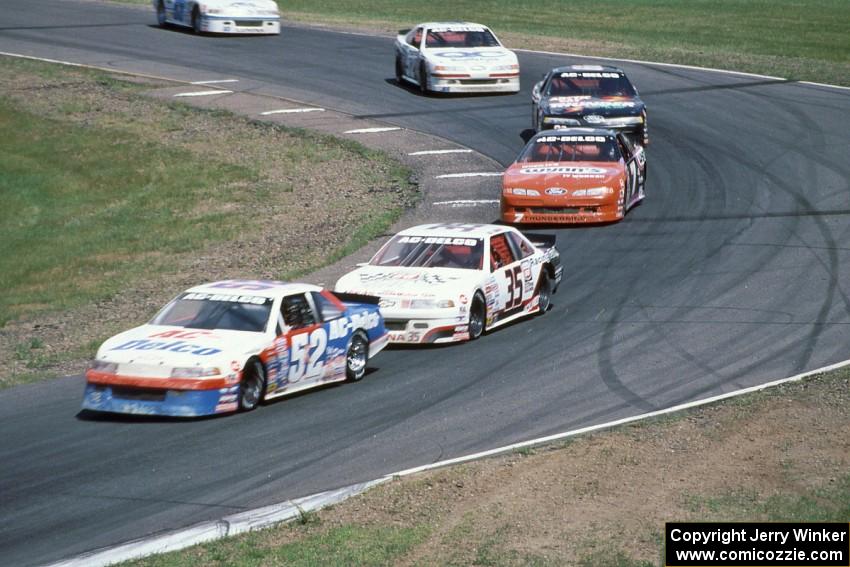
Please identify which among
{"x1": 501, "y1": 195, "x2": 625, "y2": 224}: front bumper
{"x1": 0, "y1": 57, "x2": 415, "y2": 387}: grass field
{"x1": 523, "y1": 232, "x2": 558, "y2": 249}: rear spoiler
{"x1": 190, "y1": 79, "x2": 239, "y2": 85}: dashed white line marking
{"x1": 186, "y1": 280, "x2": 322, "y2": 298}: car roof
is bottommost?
{"x1": 0, "y1": 57, "x2": 415, "y2": 387}: grass field

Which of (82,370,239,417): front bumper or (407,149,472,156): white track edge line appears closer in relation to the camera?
(82,370,239,417): front bumper

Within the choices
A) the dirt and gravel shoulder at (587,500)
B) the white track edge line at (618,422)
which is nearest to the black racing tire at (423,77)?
the white track edge line at (618,422)

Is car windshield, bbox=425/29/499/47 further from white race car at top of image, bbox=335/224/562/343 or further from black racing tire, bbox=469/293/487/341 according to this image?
black racing tire, bbox=469/293/487/341

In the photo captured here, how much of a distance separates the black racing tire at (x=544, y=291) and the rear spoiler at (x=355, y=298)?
2.80 meters

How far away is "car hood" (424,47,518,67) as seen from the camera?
3212 centimetres

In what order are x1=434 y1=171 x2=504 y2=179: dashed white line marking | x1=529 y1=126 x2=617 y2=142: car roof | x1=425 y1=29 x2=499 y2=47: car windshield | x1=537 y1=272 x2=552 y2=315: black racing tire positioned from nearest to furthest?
x1=537 y1=272 x2=552 y2=315: black racing tire, x1=529 y1=126 x2=617 y2=142: car roof, x1=434 y1=171 x2=504 y2=179: dashed white line marking, x1=425 y1=29 x2=499 y2=47: car windshield

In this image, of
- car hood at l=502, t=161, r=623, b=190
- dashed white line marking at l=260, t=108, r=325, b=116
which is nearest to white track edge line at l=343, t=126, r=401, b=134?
dashed white line marking at l=260, t=108, r=325, b=116

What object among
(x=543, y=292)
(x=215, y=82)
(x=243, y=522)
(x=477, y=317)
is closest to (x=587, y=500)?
(x=243, y=522)

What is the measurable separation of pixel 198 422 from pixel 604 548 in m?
4.95

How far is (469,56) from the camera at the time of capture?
1272 inches

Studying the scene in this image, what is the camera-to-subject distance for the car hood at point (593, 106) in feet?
88.7

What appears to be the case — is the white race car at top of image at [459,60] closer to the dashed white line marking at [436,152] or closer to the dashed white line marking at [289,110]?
the dashed white line marking at [289,110]

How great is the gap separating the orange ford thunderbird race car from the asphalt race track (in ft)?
1.30

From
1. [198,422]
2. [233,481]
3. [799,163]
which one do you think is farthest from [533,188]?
[233,481]
